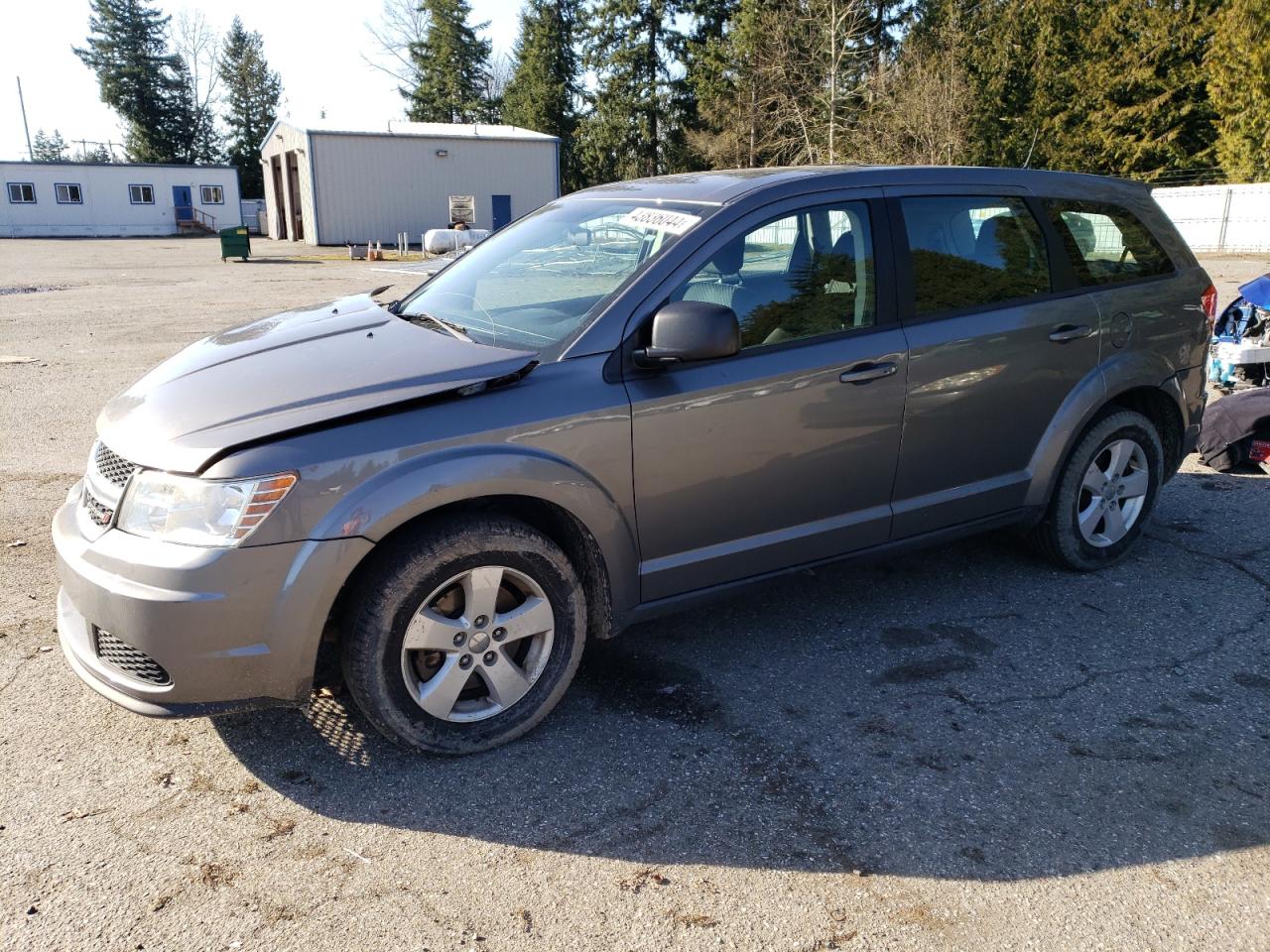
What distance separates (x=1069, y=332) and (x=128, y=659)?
12.6 ft

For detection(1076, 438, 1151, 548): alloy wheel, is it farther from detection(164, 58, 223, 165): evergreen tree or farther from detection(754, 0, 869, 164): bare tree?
detection(164, 58, 223, 165): evergreen tree

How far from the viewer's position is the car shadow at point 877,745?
287 centimetres

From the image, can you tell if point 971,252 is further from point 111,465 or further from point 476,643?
point 111,465

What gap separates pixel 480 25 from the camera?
6328 cm

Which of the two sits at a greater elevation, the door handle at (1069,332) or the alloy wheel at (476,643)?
the door handle at (1069,332)

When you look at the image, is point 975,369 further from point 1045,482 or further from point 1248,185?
point 1248,185

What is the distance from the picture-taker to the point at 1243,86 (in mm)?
29922

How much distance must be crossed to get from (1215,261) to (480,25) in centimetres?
5152

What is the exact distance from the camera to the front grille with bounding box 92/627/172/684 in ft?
9.47

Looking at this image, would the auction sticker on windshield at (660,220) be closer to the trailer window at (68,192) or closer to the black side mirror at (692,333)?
the black side mirror at (692,333)

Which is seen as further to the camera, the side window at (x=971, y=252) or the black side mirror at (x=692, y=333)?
the side window at (x=971, y=252)

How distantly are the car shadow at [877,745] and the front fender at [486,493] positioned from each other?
614 mm

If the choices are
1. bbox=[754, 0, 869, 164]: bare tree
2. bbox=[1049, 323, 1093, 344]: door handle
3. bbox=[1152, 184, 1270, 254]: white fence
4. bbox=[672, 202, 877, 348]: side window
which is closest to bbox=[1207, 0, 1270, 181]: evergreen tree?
bbox=[1152, 184, 1270, 254]: white fence

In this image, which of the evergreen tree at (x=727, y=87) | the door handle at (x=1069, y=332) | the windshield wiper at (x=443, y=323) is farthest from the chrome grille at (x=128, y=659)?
the evergreen tree at (x=727, y=87)
